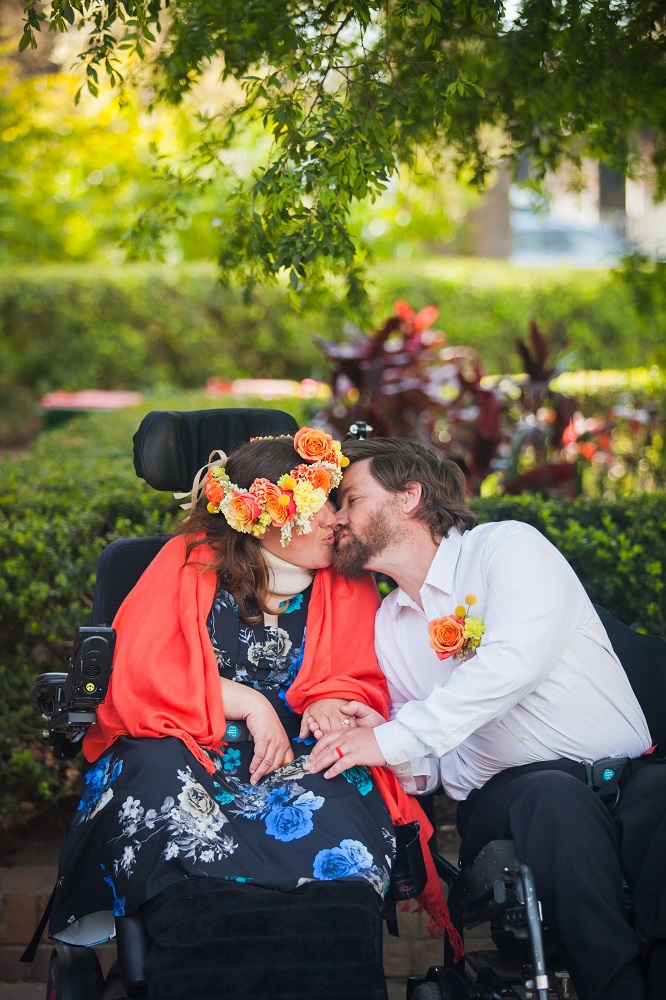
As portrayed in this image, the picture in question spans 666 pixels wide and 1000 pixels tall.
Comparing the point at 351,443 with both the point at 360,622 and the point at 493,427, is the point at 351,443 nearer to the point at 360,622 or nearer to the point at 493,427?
the point at 360,622

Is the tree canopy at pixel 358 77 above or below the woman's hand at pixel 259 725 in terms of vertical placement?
above

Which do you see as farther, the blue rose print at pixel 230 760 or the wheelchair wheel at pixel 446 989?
the blue rose print at pixel 230 760

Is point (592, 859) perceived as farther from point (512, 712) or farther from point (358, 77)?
point (358, 77)

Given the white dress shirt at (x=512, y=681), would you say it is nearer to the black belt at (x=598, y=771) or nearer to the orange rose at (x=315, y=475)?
the black belt at (x=598, y=771)

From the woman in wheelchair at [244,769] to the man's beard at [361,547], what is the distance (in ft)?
0.23

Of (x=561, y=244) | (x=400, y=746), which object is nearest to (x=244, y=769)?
(x=400, y=746)

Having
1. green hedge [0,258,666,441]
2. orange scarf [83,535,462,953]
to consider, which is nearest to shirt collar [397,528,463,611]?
orange scarf [83,535,462,953]

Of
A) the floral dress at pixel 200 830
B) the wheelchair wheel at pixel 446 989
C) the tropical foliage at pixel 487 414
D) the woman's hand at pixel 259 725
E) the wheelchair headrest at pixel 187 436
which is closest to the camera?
the floral dress at pixel 200 830

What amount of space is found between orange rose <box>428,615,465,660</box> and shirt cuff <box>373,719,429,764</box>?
23 cm

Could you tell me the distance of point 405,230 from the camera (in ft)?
47.3

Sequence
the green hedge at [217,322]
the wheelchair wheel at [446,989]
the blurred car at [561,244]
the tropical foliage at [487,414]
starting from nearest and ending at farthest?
1. the wheelchair wheel at [446,989]
2. the tropical foliage at [487,414]
3. the green hedge at [217,322]
4. the blurred car at [561,244]

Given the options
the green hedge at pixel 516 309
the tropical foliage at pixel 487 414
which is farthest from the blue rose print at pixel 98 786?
the green hedge at pixel 516 309

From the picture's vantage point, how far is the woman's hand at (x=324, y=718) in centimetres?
294

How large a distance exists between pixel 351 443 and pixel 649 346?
8.77m
